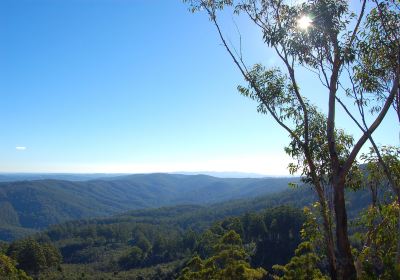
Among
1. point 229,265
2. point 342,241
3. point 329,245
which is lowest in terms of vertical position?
point 229,265

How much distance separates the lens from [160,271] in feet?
300

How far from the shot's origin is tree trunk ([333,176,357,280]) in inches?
404

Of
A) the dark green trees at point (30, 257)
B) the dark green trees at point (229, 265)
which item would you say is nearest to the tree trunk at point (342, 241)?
the dark green trees at point (229, 265)

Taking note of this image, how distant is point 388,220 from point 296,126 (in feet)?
12.9

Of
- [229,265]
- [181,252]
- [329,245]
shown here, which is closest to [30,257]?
[181,252]

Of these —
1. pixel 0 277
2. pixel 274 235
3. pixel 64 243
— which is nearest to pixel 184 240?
pixel 274 235

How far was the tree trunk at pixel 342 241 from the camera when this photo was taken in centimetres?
1027

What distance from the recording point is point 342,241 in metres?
10.3

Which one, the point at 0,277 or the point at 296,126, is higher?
the point at 296,126

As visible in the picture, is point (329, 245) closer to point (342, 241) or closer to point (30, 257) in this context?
point (342, 241)

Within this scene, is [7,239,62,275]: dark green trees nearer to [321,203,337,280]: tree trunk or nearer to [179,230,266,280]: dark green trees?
[179,230,266,280]: dark green trees

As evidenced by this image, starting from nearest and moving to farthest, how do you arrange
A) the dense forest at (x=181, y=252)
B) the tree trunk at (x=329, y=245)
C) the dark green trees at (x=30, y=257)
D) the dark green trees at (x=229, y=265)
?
1. the tree trunk at (x=329, y=245)
2. the dark green trees at (x=229, y=265)
3. the dense forest at (x=181, y=252)
4. the dark green trees at (x=30, y=257)

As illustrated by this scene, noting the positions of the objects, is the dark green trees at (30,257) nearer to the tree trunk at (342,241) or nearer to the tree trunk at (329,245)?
the tree trunk at (329,245)

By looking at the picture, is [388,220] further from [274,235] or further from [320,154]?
[274,235]
